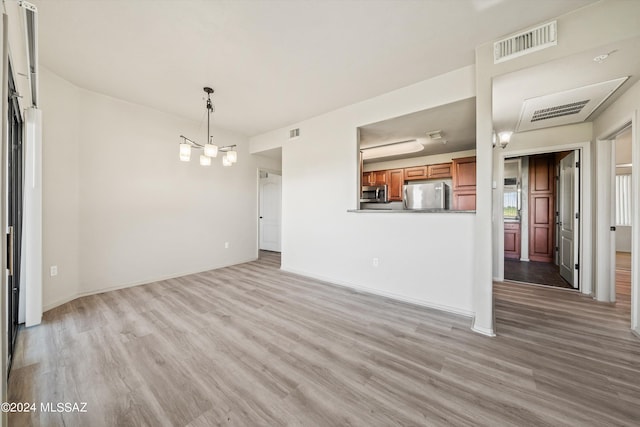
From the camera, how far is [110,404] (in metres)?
1.39

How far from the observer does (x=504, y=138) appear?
353 cm

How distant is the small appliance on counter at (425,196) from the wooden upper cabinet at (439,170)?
2.40 ft

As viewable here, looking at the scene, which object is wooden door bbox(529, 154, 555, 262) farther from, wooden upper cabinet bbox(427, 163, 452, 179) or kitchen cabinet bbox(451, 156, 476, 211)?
wooden upper cabinet bbox(427, 163, 452, 179)

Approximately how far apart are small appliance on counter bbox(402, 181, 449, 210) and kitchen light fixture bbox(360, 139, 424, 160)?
83 centimetres

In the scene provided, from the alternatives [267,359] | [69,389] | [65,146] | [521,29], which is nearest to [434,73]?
[521,29]

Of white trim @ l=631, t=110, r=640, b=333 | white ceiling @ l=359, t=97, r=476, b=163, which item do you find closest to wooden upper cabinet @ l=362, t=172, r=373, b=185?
white ceiling @ l=359, t=97, r=476, b=163

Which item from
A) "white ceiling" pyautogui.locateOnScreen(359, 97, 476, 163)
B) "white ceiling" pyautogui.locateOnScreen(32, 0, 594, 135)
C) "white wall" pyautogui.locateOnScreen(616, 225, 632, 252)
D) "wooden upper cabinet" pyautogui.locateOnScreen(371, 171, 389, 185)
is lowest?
"white wall" pyautogui.locateOnScreen(616, 225, 632, 252)

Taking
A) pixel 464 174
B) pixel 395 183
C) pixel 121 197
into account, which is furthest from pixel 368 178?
pixel 121 197

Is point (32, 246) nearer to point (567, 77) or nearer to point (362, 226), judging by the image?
point (362, 226)

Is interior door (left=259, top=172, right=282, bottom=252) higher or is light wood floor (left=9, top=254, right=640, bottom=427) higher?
interior door (left=259, top=172, right=282, bottom=252)

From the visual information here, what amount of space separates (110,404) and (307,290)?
2242mm

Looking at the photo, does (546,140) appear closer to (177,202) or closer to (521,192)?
(521,192)

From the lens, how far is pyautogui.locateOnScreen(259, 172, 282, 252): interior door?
263 inches

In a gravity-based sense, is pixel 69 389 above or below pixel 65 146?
below
